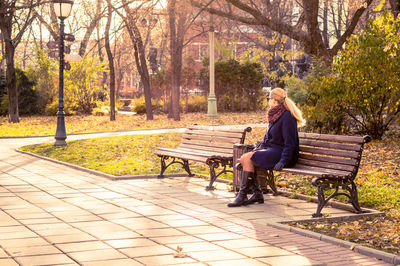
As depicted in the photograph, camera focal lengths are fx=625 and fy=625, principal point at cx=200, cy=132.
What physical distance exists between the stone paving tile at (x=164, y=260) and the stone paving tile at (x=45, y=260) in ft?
2.01

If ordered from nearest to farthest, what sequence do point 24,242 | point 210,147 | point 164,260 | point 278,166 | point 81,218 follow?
point 164,260 → point 24,242 → point 81,218 → point 278,166 → point 210,147

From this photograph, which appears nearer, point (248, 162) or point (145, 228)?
point (145, 228)

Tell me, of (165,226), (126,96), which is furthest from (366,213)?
(126,96)

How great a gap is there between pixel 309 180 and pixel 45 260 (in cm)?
587

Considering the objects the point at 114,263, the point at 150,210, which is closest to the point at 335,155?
the point at 150,210

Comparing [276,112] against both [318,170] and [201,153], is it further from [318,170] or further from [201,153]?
[201,153]

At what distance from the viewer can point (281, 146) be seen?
8.14 m

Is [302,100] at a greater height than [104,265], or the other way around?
[302,100]

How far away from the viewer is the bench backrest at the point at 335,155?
739cm

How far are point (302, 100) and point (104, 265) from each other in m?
13.5

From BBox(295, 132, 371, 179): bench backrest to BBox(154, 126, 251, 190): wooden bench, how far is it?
1.24 m

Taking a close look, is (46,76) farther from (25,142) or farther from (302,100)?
(302,100)

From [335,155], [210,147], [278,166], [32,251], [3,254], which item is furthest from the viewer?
[210,147]

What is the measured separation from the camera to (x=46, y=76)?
34.6 metres
